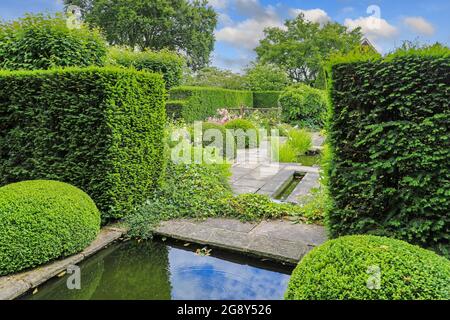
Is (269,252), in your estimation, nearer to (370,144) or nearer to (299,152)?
(370,144)

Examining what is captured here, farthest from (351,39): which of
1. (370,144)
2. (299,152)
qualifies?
(370,144)

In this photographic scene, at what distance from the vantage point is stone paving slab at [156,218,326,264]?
2752mm

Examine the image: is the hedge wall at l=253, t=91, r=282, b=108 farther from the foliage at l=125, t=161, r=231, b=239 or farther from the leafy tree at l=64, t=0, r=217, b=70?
the foliage at l=125, t=161, r=231, b=239

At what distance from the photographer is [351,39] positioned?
23.1 m

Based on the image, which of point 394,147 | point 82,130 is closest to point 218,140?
point 82,130

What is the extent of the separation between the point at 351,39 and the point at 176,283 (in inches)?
992

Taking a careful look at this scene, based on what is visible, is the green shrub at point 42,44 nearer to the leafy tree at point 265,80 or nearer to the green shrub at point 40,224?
the green shrub at point 40,224

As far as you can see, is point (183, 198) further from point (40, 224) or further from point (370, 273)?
point (370, 273)

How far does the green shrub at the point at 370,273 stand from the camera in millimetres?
1483

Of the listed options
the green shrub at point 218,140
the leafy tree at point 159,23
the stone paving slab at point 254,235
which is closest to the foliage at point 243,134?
the green shrub at point 218,140

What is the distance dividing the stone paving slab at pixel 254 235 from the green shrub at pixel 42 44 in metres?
2.66

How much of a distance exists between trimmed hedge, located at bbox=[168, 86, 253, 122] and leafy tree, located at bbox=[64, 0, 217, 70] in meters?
10.1

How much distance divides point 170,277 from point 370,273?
1.56 m

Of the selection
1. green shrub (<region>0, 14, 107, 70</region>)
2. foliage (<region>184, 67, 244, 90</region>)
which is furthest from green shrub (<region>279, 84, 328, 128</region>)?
green shrub (<region>0, 14, 107, 70</region>)
